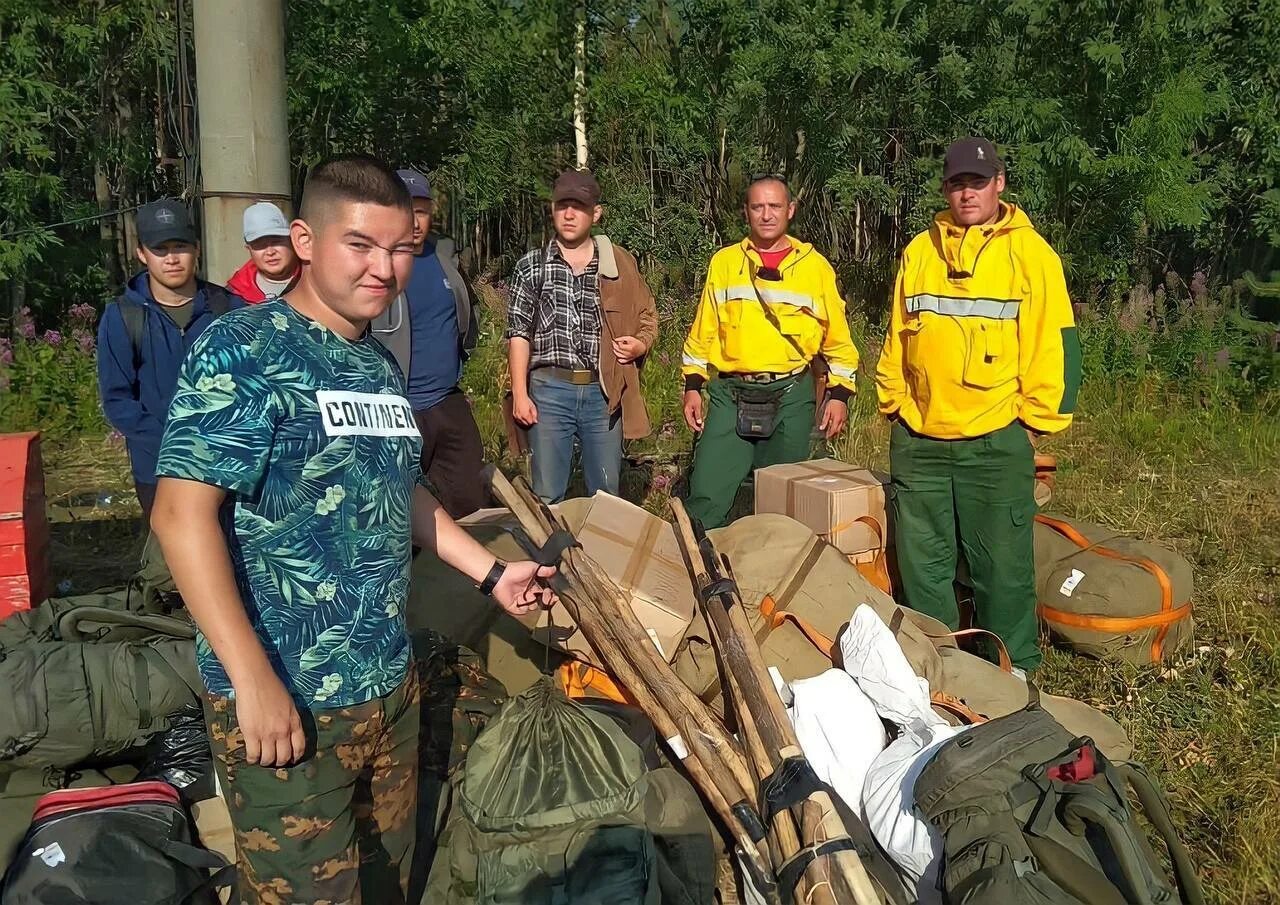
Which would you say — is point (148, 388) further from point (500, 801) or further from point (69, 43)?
point (69, 43)

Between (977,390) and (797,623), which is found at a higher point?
(977,390)

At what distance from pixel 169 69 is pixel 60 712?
8.63 metres

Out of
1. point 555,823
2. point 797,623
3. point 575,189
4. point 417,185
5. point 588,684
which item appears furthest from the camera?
point 575,189

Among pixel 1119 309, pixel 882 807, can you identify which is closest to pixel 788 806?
pixel 882 807

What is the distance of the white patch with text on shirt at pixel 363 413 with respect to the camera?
74.5 inches

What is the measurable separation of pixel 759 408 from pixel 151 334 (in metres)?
2.81

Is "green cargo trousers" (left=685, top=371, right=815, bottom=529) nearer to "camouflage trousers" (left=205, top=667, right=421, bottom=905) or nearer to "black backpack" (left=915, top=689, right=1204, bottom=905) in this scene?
"black backpack" (left=915, top=689, right=1204, bottom=905)

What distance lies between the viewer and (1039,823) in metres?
2.36

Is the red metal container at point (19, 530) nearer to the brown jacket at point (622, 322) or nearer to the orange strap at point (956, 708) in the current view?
the brown jacket at point (622, 322)

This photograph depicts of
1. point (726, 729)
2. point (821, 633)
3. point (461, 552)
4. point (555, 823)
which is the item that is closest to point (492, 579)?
point (461, 552)

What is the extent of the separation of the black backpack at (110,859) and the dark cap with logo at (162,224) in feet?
7.81

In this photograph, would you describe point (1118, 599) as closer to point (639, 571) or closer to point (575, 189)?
point (639, 571)

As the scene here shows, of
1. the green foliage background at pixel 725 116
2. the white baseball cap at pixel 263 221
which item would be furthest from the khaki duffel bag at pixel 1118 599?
the green foliage background at pixel 725 116

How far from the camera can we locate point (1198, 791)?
3385 millimetres
